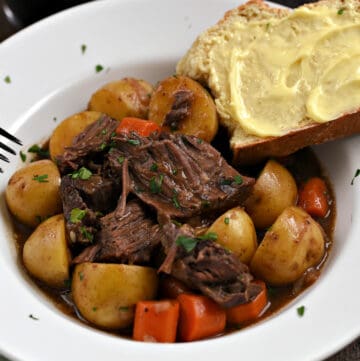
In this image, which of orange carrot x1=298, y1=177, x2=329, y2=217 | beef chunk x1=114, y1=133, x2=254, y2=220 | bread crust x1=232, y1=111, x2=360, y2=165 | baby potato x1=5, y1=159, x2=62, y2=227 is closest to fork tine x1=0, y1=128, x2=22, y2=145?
baby potato x1=5, y1=159, x2=62, y2=227

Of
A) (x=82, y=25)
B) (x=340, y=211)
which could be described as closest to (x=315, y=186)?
(x=340, y=211)

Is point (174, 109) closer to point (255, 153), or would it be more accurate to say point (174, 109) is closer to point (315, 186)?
point (255, 153)

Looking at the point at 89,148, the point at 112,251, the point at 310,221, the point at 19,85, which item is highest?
the point at 19,85

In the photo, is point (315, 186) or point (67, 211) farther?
point (315, 186)

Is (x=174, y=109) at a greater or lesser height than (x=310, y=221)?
greater

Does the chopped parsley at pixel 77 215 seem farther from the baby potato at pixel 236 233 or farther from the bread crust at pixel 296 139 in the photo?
the bread crust at pixel 296 139

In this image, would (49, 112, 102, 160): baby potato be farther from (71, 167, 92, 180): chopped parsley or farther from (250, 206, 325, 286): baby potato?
(250, 206, 325, 286): baby potato
